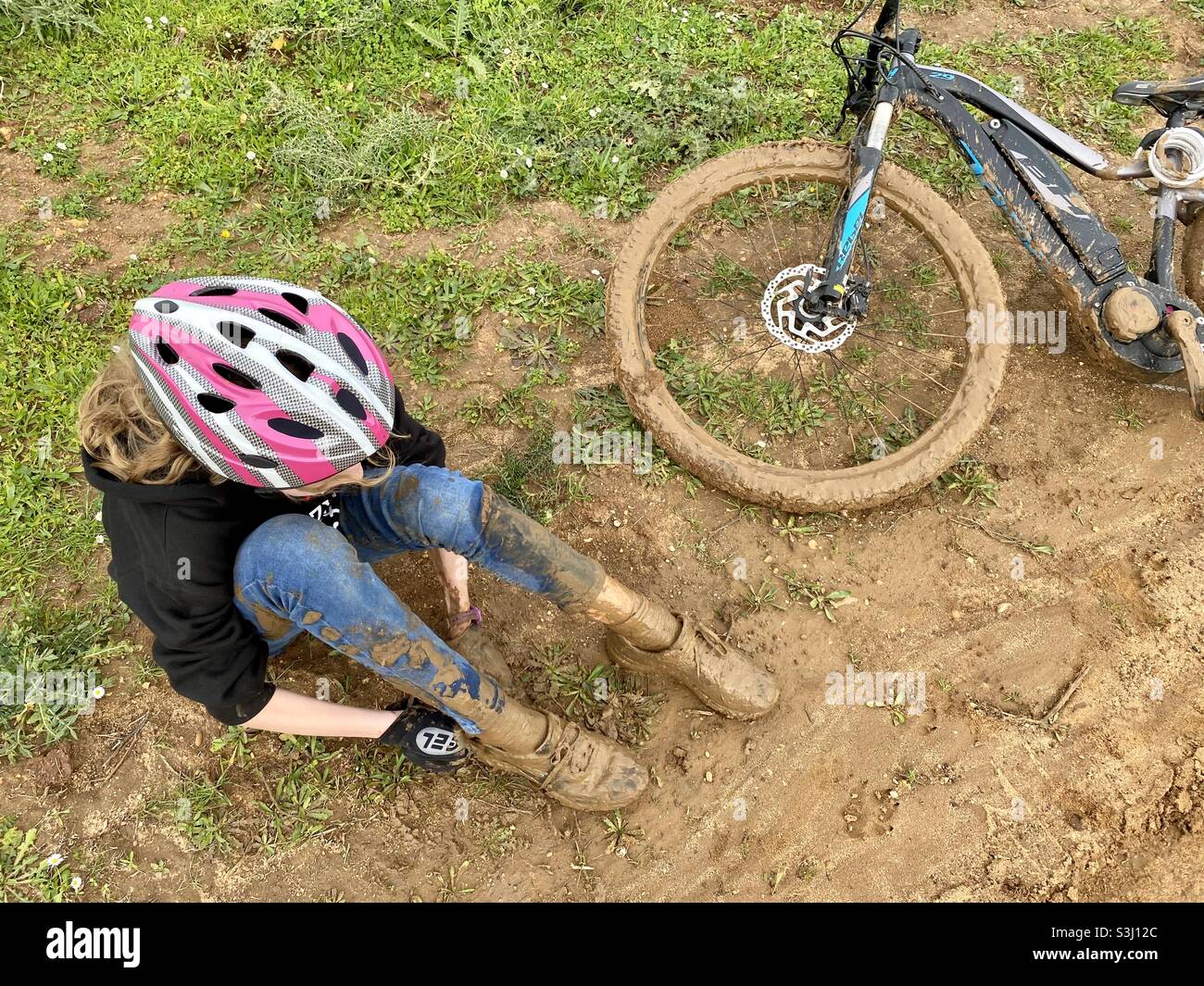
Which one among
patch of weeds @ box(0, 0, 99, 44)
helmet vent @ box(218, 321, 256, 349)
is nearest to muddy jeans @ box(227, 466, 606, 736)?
helmet vent @ box(218, 321, 256, 349)

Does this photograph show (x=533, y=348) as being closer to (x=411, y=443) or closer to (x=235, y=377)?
(x=411, y=443)

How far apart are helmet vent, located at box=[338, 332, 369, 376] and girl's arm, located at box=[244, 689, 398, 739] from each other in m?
1.15

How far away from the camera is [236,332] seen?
2.38 m

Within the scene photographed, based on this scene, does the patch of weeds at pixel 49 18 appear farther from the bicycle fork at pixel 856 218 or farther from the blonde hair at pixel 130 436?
the bicycle fork at pixel 856 218

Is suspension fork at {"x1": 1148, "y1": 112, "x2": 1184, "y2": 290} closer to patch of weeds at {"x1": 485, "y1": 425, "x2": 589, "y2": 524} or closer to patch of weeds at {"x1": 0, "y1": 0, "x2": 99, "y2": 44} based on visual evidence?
patch of weeds at {"x1": 485, "y1": 425, "x2": 589, "y2": 524}

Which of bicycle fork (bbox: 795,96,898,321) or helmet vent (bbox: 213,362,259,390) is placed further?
bicycle fork (bbox: 795,96,898,321)

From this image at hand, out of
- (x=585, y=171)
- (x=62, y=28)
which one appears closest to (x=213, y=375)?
(x=585, y=171)

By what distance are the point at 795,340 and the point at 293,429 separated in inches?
101

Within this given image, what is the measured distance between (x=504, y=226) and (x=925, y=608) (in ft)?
9.57

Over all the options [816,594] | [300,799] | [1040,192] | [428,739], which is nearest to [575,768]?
[428,739]

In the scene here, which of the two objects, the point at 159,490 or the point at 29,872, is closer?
the point at 159,490

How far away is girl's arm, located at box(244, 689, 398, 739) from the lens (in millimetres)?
2764
